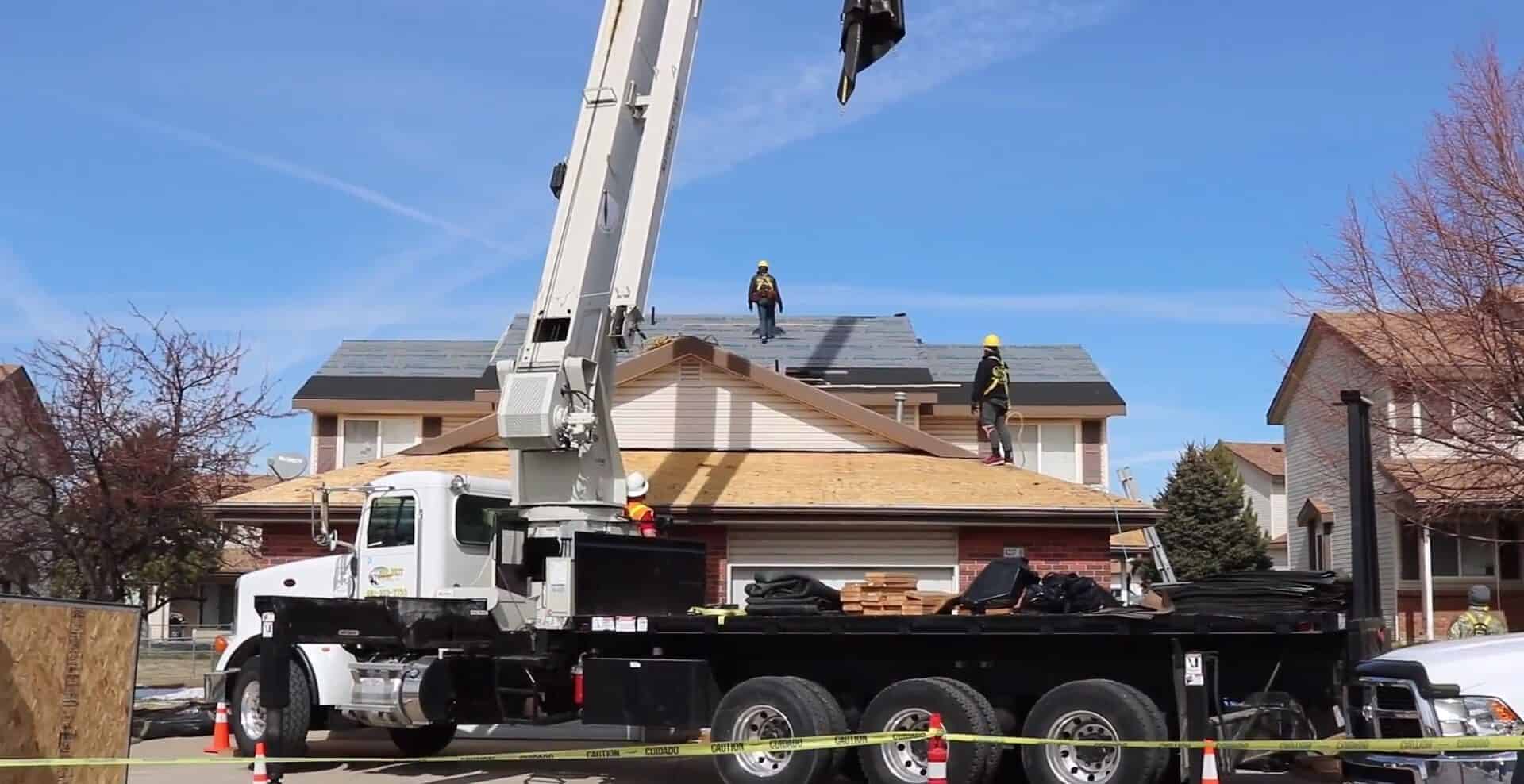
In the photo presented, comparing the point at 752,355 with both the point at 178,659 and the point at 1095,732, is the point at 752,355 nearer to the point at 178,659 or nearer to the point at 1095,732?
the point at 178,659

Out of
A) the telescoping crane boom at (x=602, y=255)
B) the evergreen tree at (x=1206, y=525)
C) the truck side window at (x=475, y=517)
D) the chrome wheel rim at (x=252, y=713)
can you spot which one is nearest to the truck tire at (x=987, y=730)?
the telescoping crane boom at (x=602, y=255)

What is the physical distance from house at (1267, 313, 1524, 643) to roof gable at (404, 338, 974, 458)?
553cm

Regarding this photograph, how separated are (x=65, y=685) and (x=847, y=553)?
36.9 feet

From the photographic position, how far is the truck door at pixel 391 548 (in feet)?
46.6

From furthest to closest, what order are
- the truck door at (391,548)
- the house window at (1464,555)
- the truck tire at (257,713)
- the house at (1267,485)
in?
the house at (1267,485), the house window at (1464,555), the truck door at (391,548), the truck tire at (257,713)

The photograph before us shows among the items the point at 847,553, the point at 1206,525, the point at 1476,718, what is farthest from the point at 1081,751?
the point at 1206,525

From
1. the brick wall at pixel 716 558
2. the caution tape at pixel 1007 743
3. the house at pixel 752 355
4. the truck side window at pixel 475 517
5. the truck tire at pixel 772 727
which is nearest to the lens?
the caution tape at pixel 1007 743

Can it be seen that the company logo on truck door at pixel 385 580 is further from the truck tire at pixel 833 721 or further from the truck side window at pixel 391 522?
the truck tire at pixel 833 721

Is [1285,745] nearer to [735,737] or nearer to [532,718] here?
[735,737]

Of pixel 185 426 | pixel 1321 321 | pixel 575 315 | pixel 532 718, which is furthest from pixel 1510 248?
pixel 185 426

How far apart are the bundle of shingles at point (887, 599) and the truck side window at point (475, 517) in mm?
3540

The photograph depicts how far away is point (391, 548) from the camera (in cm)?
1435

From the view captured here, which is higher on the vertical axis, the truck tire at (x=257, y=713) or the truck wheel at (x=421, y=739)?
the truck tire at (x=257, y=713)

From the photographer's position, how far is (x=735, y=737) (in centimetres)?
1211
